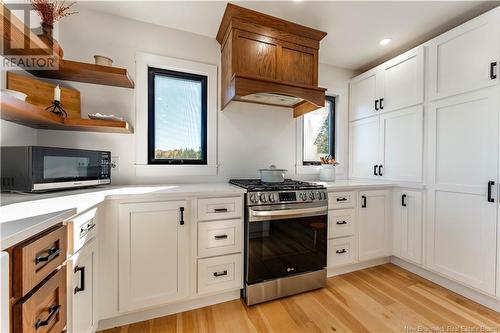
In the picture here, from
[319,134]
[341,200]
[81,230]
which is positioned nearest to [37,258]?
[81,230]

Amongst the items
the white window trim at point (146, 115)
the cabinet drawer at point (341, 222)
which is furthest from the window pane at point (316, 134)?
the white window trim at point (146, 115)

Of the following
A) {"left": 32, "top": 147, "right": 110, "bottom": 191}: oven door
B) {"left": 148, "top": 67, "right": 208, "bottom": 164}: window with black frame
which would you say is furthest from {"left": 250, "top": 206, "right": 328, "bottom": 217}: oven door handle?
{"left": 32, "top": 147, "right": 110, "bottom": 191}: oven door

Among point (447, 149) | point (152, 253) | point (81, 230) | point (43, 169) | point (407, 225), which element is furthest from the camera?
point (407, 225)

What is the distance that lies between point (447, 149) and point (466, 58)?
0.76 meters

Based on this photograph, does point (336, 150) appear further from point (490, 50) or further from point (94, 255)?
point (94, 255)

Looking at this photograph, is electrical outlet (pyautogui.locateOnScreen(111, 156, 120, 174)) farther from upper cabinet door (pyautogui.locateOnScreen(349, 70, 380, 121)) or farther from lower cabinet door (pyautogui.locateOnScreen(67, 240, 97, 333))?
upper cabinet door (pyautogui.locateOnScreen(349, 70, 380, 121))

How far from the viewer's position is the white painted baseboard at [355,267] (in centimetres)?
221

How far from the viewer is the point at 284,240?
1.83 m

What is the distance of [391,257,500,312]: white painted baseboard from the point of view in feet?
5.53

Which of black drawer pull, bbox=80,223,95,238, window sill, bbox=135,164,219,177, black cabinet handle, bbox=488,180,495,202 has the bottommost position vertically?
black drawer pull, bbox=80,223,95,238

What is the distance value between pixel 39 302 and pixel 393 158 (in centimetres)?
294

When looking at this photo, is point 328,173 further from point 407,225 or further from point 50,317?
point 50,317

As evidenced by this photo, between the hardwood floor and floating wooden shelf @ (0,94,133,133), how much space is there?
4.88 feet

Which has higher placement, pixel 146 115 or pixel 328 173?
pixel 146 115
